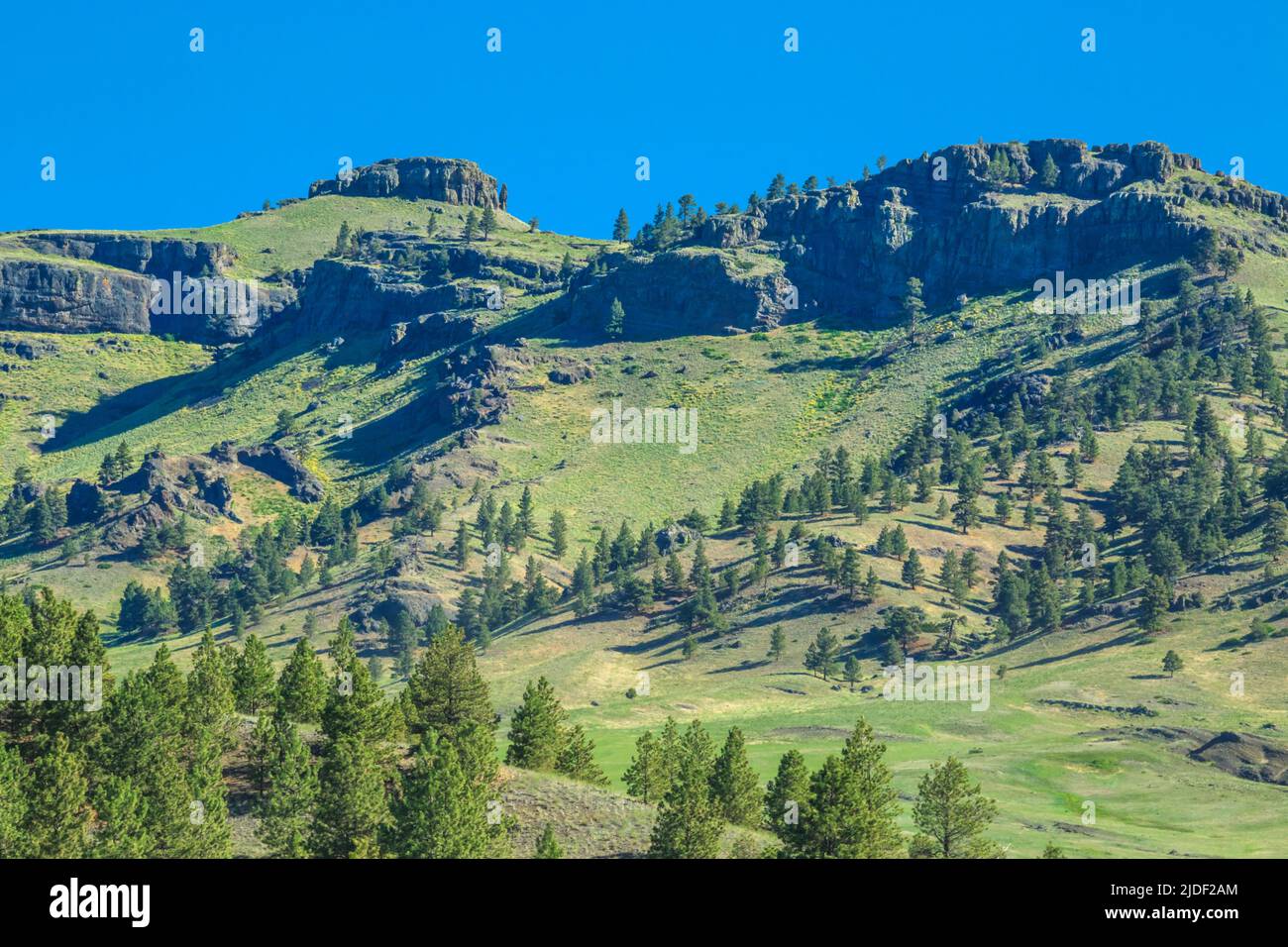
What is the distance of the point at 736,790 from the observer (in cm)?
7162

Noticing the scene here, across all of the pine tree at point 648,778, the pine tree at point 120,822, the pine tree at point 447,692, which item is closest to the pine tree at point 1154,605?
the pine tree at point 648,778

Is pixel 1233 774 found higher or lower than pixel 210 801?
lower

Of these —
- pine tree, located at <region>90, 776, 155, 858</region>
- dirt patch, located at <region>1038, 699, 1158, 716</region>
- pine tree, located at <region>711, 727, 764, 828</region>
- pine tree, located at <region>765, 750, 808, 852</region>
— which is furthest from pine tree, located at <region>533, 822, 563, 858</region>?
dirt patch, located at <region>1038, 699, 1158, 716</region>

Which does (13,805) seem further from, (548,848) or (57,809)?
(548,848)

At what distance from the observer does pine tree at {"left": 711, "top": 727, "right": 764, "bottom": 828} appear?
71250 mm

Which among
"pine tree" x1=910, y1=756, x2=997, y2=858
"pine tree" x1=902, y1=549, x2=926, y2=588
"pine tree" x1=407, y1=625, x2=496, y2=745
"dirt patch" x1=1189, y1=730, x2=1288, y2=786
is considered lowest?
"dirt patch" x1=1189, y1=730, x2=1288, y2=786

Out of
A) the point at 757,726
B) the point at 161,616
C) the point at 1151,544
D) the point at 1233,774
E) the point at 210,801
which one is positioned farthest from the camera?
the point at 161,616

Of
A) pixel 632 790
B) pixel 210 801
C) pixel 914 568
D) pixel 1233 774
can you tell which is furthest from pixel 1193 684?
pixel 210 801

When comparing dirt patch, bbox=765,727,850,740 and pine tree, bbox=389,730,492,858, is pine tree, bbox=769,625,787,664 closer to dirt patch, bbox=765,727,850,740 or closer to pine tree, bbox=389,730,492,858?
dirt patch, bbox=765,727,850,740

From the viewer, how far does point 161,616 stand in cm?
18850
